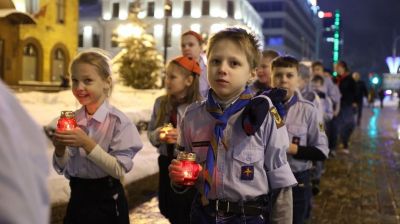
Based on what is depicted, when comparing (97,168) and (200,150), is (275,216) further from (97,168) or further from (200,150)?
(97,168)

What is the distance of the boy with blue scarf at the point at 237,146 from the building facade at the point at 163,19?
6917cm

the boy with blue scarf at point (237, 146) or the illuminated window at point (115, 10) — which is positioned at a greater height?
the illuminated window at point (115, 10)

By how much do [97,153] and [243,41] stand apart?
1.15 m

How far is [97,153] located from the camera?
313cm

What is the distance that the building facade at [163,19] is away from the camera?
2822 inches

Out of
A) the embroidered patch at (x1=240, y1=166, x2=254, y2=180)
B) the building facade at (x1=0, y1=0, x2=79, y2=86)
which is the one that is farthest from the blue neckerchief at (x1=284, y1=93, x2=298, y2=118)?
the building facade at (x1=0, y1=0, x2=79, y2=86)

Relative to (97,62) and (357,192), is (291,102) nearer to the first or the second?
(97,62)

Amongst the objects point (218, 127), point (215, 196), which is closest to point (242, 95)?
point (218, 127)

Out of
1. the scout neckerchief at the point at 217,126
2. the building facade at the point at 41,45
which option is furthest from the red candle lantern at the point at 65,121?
the building facade at the point at 41,45

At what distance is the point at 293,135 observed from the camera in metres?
4.47

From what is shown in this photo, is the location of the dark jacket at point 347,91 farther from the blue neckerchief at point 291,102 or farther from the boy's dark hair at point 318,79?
the blue neckerchief at point 291,102

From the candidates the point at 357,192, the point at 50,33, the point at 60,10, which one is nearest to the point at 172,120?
the point at 357,192

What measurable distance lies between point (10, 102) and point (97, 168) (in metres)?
2.31

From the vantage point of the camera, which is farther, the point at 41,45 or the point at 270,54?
the point at 41,45
